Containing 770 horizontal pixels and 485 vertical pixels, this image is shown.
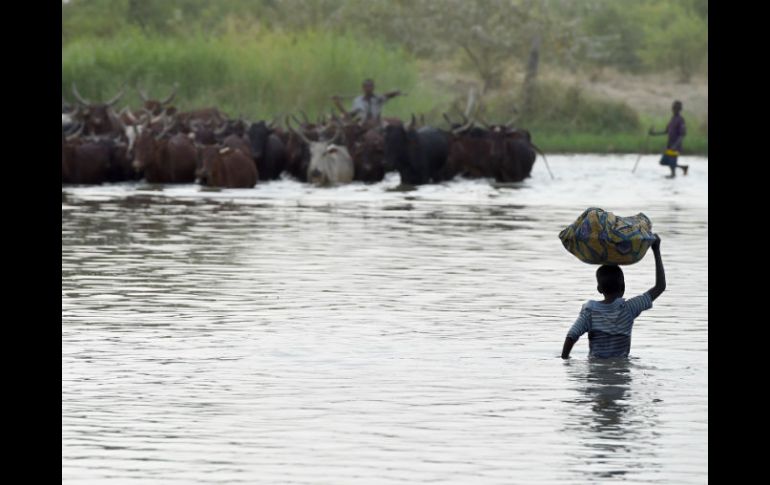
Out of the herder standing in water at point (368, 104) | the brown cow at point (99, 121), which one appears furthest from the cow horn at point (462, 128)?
the brown cow at point (99, 121)

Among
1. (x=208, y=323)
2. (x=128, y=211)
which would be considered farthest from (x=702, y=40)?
(x=208, y=323)

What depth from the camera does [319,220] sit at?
74.6ft

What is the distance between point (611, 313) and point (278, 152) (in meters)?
22.1

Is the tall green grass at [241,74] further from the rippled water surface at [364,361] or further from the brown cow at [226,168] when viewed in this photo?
the rippled water surface at [364,361]

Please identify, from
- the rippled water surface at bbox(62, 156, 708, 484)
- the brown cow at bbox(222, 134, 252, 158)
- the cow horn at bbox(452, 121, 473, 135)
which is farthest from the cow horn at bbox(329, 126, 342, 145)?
the rippled water surface at bbox(62, 156, 708, 484)

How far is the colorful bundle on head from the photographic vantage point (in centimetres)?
1059

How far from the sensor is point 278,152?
32719mm

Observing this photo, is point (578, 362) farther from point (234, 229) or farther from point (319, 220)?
point (319, 220)

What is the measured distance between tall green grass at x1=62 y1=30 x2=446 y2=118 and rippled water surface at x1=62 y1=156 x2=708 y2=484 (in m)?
29.2

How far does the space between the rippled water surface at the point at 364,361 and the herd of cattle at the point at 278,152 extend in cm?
896

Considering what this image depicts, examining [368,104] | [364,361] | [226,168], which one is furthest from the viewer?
[368,104]

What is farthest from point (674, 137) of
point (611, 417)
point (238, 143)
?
point (611, 417)

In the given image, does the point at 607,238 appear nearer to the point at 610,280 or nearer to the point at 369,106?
the point at 610,280

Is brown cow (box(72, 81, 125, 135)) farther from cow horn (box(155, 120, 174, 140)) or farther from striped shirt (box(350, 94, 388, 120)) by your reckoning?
striped shirt (box(350, 94, 388, 120))
